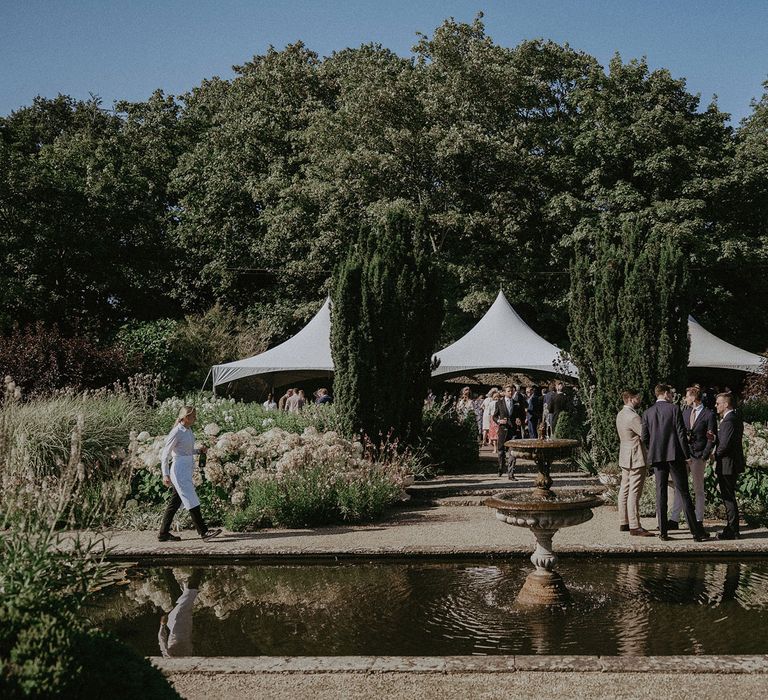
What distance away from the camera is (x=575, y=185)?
2869 centimetres

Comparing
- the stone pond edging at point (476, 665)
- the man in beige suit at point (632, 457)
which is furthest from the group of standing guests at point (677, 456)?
the stone pond edging at point (476, 665)

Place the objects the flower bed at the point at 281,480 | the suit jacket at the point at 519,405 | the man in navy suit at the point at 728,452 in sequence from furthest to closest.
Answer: the suit jacket at the point at 519,405 → the flower bed at the point at 281,480 → the man in navy suit at the point at 728,452

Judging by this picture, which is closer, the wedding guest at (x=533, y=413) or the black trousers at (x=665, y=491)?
the black trousers at (x=665, y=491)

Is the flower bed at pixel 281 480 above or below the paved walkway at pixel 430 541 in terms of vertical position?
above

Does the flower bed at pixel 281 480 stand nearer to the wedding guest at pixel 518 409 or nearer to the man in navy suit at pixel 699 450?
the man in navy suit at pixel 699 450

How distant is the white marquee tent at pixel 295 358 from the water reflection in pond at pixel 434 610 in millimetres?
12572

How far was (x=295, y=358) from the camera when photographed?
2114cm

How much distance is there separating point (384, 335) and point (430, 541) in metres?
5.29

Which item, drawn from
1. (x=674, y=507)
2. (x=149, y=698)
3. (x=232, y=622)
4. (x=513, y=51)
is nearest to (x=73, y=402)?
(x=232, y=622)

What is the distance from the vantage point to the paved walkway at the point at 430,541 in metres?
8.43

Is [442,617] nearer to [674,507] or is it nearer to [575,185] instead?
[674,507]

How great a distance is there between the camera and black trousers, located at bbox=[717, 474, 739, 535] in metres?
9.07

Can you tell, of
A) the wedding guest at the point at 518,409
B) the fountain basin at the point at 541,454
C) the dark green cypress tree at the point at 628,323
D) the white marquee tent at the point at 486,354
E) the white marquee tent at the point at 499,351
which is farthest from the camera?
the white marquee tent at the point at 486,354

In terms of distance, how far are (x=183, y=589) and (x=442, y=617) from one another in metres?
2.67
